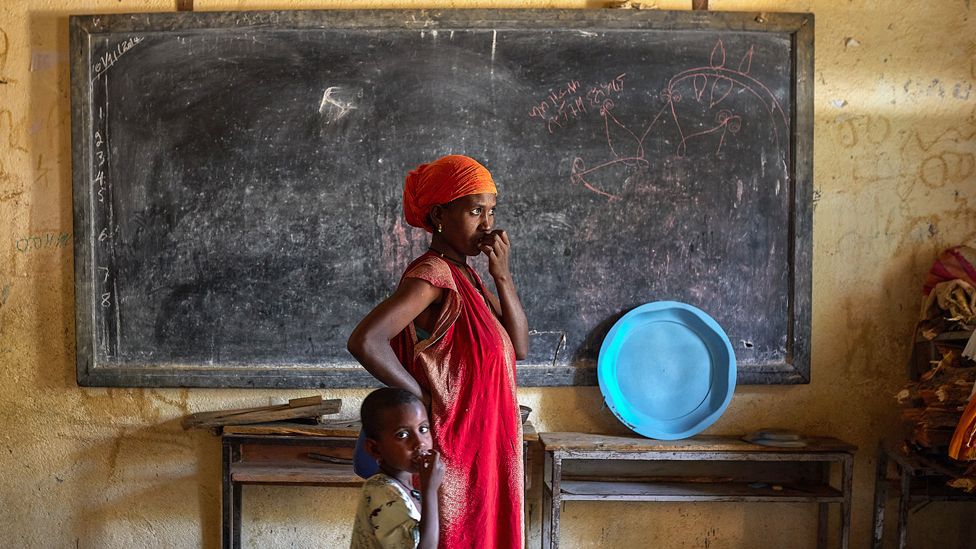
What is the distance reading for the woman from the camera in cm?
196

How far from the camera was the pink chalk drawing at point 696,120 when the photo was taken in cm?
349

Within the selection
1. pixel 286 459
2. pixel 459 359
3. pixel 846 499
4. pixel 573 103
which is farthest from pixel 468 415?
pixel 846 499

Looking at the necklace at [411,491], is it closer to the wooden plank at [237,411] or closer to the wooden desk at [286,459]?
the wooden desk at [286,459]

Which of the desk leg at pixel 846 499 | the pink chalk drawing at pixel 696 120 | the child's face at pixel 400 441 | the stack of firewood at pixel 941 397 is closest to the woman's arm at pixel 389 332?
the child's face at pixel 400 441

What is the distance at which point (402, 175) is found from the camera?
350 cm

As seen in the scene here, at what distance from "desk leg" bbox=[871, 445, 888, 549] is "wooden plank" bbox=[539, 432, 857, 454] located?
0.76 feet

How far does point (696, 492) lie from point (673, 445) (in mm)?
196

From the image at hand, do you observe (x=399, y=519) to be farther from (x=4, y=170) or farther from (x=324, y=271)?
(x=4, y=170)

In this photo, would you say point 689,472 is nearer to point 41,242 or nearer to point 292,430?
point 292,430

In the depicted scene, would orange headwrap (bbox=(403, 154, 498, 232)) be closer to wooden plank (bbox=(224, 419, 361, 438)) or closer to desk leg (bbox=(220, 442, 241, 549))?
wooden plank (bbox=(224, 419, 361, 438))

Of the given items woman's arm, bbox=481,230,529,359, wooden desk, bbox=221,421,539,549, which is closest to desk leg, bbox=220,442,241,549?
wooden desk, bbox=221,421,539,549

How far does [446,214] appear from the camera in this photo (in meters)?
2.12

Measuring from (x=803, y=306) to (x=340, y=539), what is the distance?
2097 mm

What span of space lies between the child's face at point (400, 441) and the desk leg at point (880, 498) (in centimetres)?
240
